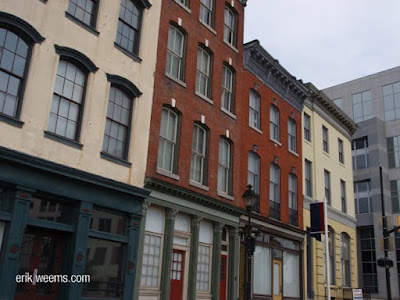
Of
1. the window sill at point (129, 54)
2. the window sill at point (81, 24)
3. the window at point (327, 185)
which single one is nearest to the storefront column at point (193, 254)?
the window sill at point (129, 54)

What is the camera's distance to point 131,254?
1578cm

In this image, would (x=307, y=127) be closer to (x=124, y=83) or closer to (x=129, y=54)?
(x=129, y=54)

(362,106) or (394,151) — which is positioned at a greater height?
(362,106)

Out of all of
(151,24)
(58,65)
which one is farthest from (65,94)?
(151,24)

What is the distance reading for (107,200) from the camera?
1539cm

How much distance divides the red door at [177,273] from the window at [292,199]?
984cm

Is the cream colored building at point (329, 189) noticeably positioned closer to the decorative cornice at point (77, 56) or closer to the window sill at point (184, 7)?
the window sill at point (184, 7)

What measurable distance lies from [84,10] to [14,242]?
8223 millimetres

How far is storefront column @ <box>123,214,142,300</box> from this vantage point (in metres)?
15.5

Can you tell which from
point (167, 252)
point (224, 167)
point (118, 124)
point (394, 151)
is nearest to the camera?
point (118, 124)

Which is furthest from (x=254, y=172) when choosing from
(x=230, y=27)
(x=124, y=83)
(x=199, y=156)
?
(x=124, y=83)

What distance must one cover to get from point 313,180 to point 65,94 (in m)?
19.4

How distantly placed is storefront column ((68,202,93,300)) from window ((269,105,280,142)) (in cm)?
1440

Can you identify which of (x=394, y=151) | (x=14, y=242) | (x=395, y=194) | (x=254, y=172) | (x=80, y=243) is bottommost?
(x=14, y=242)
